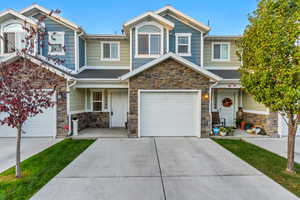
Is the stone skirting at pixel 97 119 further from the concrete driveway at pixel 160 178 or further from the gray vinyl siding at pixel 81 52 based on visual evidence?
the concrete driveway at pixel 160 178

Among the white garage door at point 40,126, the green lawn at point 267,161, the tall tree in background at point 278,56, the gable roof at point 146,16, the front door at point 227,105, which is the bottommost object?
the green lawn at point 267,161

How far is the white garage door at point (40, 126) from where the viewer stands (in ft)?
27.7

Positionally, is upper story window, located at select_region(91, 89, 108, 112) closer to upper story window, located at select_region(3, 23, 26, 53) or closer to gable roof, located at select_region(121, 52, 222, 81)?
gable roof, located at select_region(121, 52, 222, 81)

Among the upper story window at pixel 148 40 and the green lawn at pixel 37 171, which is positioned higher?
the upper story window at pixel 148 40

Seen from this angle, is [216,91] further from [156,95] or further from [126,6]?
[126,6]

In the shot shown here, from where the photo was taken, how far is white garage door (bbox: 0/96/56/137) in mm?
8430

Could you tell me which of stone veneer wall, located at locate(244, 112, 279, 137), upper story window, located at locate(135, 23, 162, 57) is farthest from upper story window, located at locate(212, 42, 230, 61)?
stone veneer wall, located at locate(244, 112, 279, 137)

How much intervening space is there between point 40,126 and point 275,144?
448 inches

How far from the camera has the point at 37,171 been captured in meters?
4.61

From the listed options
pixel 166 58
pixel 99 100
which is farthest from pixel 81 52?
pixel 166 58

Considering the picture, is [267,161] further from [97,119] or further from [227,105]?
[97,119]

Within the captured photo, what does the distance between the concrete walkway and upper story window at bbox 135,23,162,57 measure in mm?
6855

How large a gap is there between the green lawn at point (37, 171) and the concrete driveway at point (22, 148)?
0.39m

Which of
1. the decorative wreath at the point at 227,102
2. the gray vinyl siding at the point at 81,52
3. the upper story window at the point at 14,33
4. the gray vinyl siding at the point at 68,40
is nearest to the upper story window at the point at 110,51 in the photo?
the gray vinyl siding at the point at 81,52
